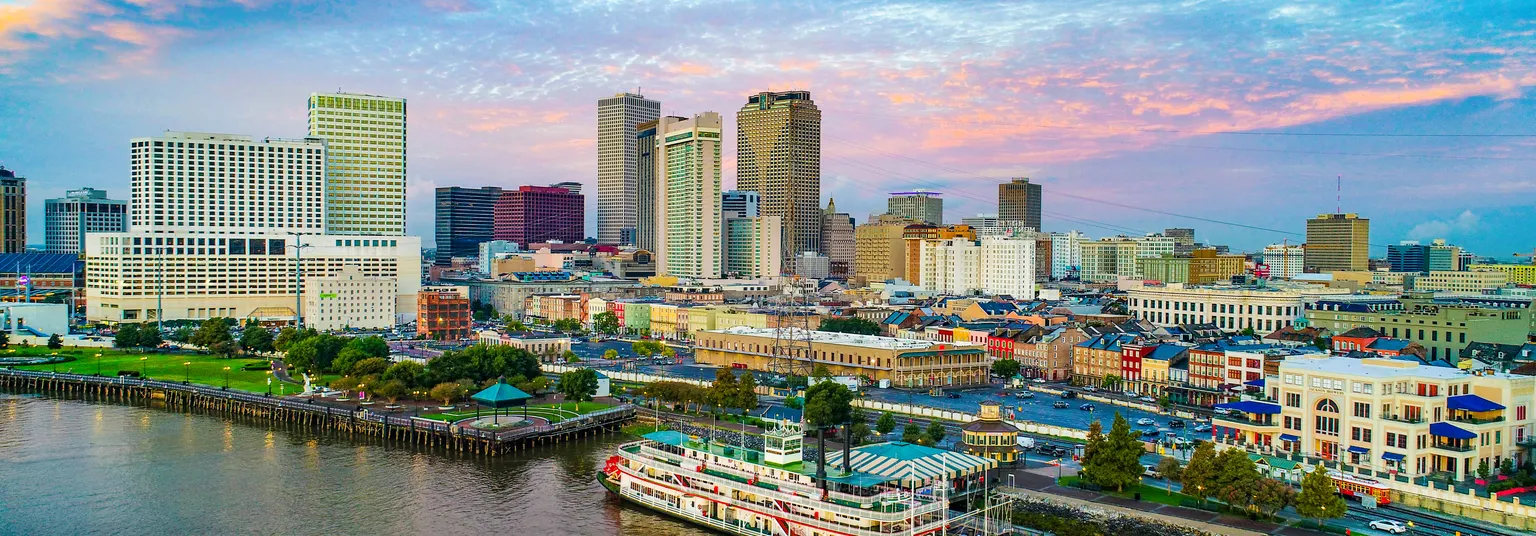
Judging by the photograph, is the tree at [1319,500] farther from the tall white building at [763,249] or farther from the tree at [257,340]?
the tall white building at [763,249]

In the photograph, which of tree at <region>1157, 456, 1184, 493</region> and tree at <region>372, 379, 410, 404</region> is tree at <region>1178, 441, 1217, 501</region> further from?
tree at <region>372, 379, 410, 404</region>

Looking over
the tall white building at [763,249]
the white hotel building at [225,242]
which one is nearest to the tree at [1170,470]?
the white hotel building at [225,242]

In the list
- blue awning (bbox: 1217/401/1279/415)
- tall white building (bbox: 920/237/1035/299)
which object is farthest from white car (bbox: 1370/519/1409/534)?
tall white building (bbox: 920/237/1035/299)

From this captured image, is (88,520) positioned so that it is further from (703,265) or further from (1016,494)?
(703,265)

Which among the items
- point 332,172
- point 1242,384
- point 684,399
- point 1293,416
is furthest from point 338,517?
point 332,172

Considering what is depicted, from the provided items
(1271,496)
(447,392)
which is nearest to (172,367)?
(447,392)

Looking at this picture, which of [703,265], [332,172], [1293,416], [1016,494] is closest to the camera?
[1016,494]

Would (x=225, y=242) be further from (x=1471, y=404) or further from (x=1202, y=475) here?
(x=1471, y=404)
